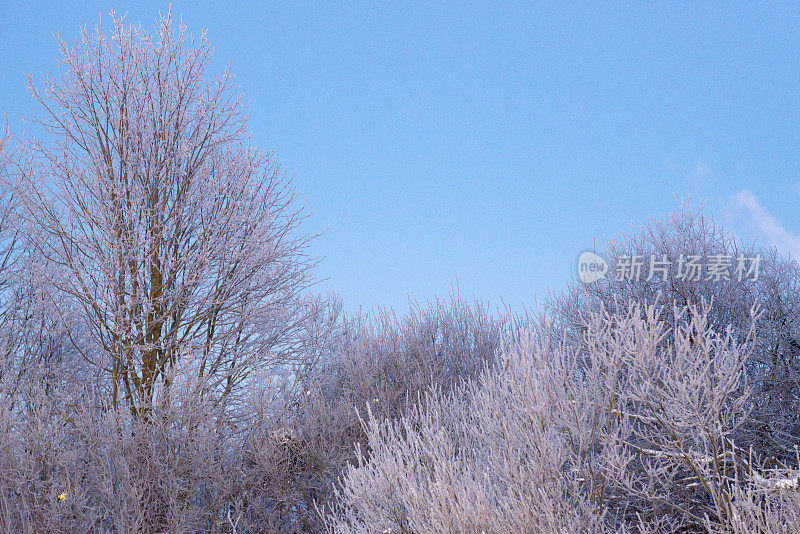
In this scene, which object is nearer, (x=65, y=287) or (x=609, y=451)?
(x=609, y=451)

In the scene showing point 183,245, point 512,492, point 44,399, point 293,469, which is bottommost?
point 512,492

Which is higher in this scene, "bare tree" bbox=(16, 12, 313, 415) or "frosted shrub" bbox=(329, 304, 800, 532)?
"bare tree" bbox=(16, 12, 313, 415)

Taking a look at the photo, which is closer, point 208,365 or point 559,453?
point 559,453

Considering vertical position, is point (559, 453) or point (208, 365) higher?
point (208, 365)

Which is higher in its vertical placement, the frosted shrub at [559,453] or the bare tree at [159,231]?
the bare tree at [159,231]

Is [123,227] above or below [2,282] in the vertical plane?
below

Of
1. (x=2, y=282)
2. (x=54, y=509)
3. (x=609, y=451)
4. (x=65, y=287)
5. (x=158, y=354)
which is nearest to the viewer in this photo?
(x=609, y=451)

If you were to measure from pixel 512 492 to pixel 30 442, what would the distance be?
721 centimetres

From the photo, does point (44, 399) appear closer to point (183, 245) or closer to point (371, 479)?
point (183, 245)

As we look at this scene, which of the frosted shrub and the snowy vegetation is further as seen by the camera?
the snowy vegetation

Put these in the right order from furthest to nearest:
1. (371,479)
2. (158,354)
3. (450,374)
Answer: (450,374)
(158,354)
(371,479)

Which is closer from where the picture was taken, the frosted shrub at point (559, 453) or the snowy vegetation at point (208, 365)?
the frosted shrub at point (559, 453)

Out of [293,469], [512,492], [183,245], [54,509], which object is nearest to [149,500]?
[54,509]

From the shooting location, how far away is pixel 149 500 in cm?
879
